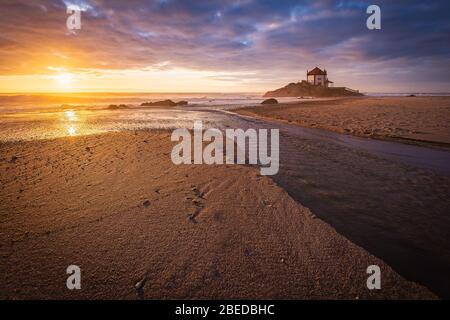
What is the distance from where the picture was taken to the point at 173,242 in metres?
2.98

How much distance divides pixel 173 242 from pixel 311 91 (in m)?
82.2

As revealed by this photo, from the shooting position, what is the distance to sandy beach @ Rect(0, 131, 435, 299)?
91.4 inches

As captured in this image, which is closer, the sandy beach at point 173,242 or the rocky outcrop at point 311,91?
the sandy beach at point 173,242

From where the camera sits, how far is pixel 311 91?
76625 millimetres

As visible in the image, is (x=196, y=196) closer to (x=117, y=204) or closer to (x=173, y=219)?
(x=173, y=219)

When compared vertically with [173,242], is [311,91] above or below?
above

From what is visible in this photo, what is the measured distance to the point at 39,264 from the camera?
8.57ft

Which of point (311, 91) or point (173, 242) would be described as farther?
point (311, 91)

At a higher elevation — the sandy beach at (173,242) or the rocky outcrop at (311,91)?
the rocky outcrop at (311,91)

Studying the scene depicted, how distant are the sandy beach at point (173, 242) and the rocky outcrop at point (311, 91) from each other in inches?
2998

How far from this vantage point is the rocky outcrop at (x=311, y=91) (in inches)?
2832

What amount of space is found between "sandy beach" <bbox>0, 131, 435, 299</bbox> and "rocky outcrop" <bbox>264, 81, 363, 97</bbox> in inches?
2998
